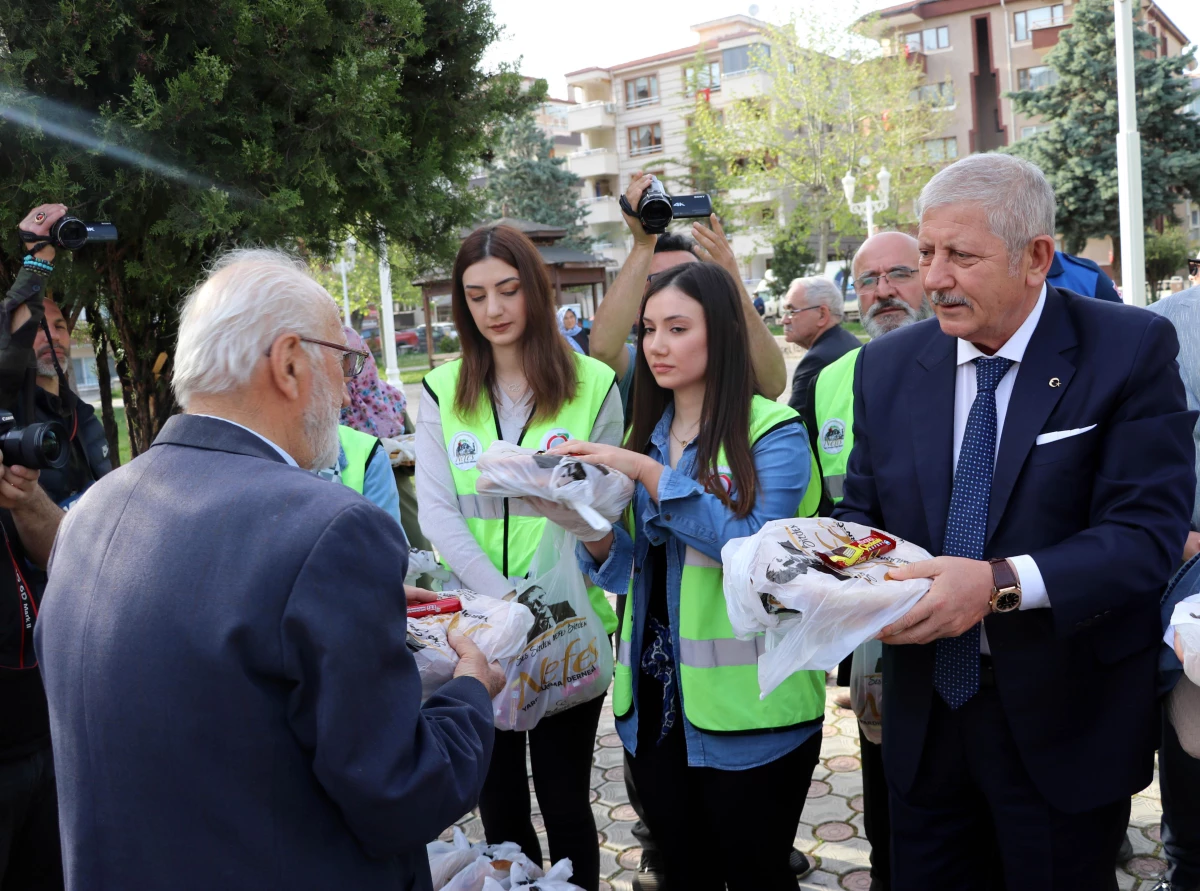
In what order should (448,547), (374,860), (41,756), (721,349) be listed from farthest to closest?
1. (448,547)
2. (721,349)
3. (41,756)
4. (374,860)

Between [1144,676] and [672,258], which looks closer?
[1144,676]

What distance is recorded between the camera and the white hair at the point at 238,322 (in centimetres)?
169

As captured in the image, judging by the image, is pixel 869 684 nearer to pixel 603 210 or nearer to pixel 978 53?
pixel 978 53

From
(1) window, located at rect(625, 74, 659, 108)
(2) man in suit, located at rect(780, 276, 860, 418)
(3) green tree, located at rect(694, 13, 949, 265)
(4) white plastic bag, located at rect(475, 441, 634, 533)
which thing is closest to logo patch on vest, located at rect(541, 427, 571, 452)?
(4) white plastic bag, located at rect(475, 441, 634, 533)

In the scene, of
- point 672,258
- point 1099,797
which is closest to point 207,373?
point 1099,797

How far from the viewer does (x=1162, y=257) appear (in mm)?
30000

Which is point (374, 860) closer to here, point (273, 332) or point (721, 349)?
point (273, 332)

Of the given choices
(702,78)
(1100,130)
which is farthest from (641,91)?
(1100,130)

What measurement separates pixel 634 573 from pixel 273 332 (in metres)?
1.47

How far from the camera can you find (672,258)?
3984 millimetres

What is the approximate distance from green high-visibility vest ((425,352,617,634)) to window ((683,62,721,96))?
41685 millimetres

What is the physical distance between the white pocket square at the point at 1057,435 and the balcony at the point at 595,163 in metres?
54.4

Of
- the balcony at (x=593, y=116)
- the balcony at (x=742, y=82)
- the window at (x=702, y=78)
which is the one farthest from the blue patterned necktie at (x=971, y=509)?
the balcony at (x=593, y=116)

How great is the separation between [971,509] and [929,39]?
52.5 meters
